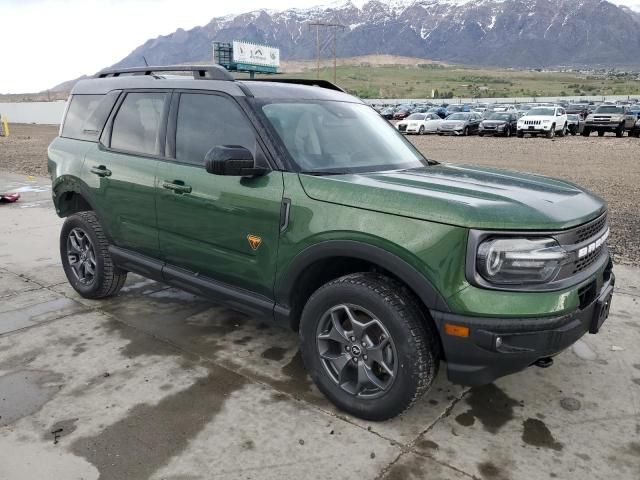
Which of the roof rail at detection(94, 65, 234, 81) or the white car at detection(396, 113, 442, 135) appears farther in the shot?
the white car at detection(396, 113, 442, 135)

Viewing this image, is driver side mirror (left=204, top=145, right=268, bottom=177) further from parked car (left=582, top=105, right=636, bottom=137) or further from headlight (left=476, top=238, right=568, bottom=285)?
parked car (left=582, top=105, right=636, bottom=137)

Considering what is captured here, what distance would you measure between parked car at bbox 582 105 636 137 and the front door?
27006 millimetres

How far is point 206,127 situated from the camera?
378cm

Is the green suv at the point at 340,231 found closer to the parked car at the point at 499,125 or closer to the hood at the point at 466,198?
the hood at the point at 466,198

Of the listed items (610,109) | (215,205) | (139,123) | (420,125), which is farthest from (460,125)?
(215,205)

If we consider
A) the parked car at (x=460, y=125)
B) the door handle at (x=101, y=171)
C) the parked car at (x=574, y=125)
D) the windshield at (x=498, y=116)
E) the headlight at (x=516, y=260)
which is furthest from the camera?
the parked car at (x=460, y=125)

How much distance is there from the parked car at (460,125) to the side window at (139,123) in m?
27.3

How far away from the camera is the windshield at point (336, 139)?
348cm

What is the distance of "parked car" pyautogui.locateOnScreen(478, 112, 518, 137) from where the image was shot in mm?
28266

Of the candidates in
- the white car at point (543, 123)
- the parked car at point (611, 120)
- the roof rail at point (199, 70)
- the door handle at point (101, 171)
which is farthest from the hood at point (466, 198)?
the parked car at point (611, 120)

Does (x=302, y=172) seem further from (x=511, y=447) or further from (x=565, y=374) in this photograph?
(x=565, y=374)

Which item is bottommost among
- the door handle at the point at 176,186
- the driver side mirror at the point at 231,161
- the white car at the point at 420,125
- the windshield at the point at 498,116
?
the white car at the point at 420,125

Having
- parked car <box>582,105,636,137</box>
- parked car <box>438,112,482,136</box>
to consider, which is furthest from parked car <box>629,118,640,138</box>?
parked car <box>438,112,482,136</box>

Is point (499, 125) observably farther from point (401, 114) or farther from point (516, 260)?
point (516, 260)
